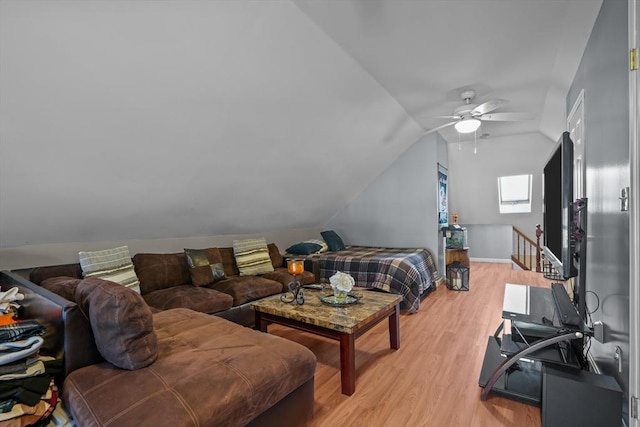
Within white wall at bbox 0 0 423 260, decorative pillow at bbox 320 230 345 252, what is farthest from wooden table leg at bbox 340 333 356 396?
decorative pillow at bbox 320 230 345 252

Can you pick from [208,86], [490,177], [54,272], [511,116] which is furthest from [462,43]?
[490,177]

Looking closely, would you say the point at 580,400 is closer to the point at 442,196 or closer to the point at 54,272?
the point at 54,272

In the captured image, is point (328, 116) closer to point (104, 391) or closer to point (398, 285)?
point (398, 285)

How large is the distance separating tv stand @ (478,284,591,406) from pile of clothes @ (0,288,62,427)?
7.31 ft

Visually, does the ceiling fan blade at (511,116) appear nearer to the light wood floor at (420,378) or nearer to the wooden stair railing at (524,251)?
the light wood floor at (420,378)

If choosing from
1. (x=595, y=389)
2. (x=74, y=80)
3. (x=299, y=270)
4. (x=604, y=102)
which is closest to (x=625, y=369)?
(x=595, y=389)

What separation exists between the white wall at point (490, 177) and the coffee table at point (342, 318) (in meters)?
4.62

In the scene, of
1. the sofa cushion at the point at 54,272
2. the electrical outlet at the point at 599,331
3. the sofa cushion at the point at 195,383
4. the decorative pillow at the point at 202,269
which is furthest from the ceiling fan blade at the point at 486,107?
the sofa cushion at the point at 54,272

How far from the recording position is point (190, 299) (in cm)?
272

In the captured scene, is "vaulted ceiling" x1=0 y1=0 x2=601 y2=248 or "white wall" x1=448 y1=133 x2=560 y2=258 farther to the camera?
"white wall" x1=448 y1=133 x2=560 y2=258

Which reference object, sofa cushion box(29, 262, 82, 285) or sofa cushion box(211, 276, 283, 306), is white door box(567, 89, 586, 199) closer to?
sofa cushion box(211, 276, 283, 306)

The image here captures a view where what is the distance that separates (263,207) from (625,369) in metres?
3.55

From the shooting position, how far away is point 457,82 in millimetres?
3107

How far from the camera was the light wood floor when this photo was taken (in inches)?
69.5
